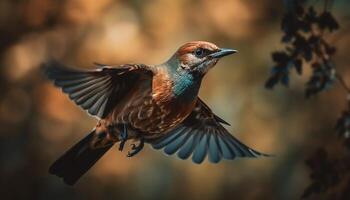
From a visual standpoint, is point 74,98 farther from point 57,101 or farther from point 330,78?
point 57,101

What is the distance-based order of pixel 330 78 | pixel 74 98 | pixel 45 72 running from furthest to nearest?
pixel 330 78 < pixel 74 98 < pixel 45 72

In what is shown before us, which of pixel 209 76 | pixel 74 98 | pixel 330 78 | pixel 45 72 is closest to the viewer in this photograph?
pixel 45 72

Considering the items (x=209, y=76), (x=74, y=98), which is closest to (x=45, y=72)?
(x=74, y=98)

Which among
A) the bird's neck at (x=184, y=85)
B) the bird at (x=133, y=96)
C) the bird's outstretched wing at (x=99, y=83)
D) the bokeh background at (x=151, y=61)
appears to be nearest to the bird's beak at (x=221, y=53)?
the bird at (x=133, y=96)

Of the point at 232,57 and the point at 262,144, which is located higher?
the point at 232,57

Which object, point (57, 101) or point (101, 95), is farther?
point (57, 101)

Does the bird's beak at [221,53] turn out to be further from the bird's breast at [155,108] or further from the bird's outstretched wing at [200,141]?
the bird's outstretched wing at [200,141]

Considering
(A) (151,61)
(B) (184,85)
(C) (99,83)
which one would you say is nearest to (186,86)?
(B) (184,85)

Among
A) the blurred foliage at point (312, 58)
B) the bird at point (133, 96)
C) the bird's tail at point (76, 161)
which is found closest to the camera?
the bird at point (133, 96)
